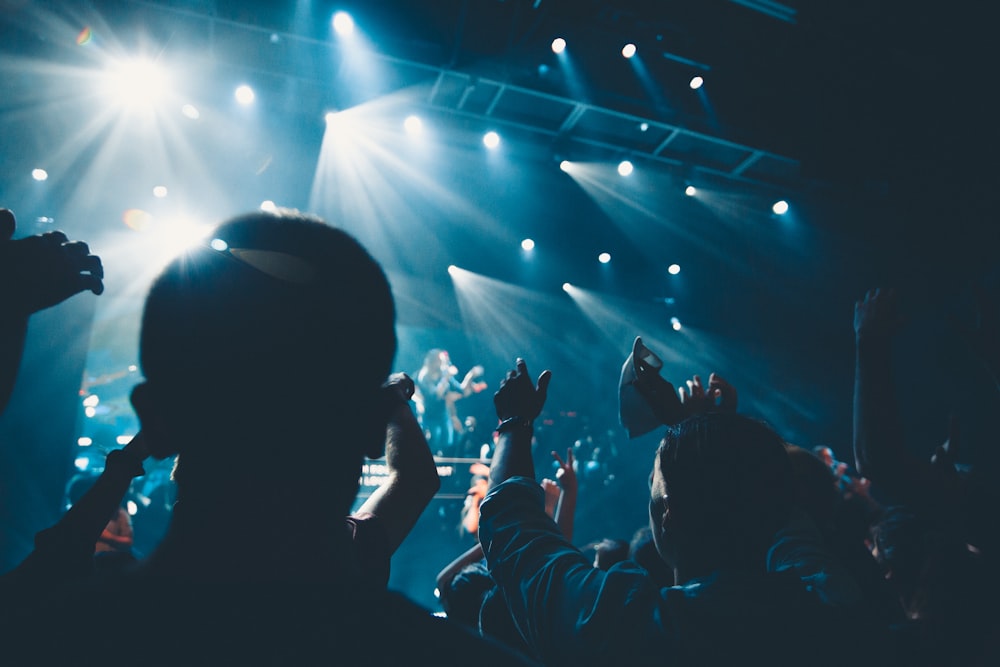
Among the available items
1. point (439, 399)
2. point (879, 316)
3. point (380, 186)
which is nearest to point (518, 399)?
point (879, 316)

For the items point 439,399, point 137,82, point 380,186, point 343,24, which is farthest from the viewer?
point 439,399

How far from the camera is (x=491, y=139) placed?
688cm

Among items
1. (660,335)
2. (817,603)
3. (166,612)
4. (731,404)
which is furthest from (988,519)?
(660,335)

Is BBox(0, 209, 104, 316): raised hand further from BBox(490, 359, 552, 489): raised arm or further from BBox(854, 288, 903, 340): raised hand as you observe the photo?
BBox(854, 288, 903, 340): raised hand

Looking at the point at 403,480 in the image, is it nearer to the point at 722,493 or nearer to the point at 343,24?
the point at 722,493

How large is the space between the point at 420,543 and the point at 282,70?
694 cm

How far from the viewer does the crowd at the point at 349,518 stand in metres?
0.53

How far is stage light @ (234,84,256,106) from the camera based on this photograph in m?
5.87

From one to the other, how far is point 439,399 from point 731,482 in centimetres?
813

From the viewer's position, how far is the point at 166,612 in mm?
509

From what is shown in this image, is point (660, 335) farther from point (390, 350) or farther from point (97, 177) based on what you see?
point (390, 350)

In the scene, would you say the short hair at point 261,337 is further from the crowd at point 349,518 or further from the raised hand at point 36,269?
the raised hand at point 36,269

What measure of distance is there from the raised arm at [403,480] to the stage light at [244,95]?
19.6 feet

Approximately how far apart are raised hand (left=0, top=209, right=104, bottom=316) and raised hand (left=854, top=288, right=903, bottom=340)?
2132 millimetres
